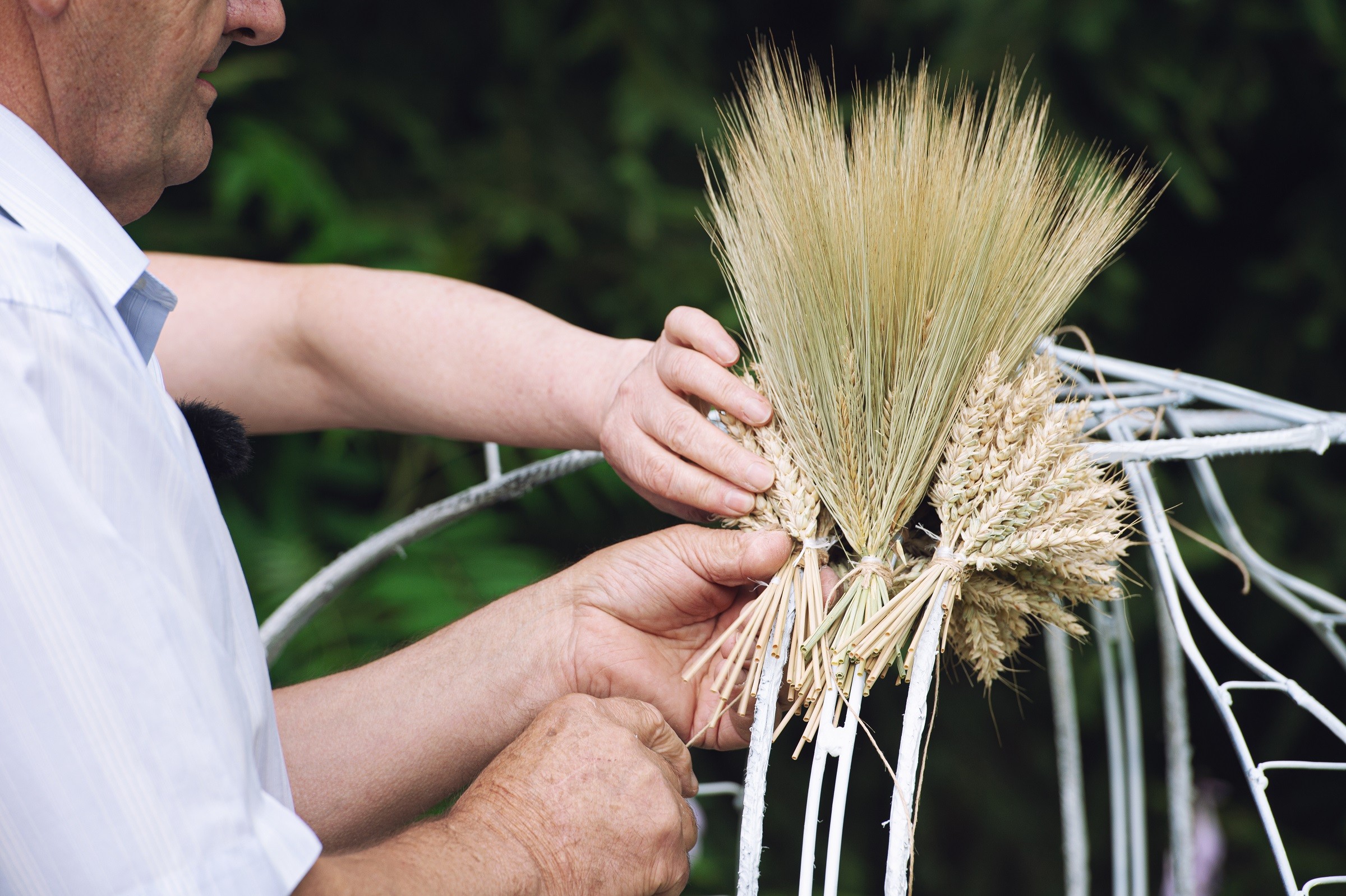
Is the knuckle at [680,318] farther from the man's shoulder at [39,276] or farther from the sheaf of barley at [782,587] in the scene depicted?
the man's shoulder at [39,276]

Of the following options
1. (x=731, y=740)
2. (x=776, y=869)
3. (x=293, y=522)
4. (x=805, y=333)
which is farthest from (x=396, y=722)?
(x=776, y=869)

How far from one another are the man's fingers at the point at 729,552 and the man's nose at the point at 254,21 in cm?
66

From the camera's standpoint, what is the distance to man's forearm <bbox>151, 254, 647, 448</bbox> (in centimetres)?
119

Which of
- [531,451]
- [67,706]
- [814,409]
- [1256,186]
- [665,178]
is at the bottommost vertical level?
[67,706]

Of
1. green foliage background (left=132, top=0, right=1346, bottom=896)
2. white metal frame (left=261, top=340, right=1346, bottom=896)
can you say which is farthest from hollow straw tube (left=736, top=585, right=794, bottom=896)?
green foliage background (left=132, top=0, right=1346, bottom=896)

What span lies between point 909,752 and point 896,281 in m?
0.42

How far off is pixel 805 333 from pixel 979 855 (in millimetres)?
2151

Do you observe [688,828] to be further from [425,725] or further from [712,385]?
[712,385]

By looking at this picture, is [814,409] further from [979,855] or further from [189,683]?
[979,855]

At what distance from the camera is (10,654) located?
1.75 feet

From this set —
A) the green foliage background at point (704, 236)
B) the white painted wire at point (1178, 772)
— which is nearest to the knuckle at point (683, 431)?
the white painted wire at point (1178, 772)

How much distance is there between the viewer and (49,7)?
0.69 m

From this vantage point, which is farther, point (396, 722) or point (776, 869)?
point (776, 869)

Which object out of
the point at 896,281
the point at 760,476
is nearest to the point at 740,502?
the point at 760,476
